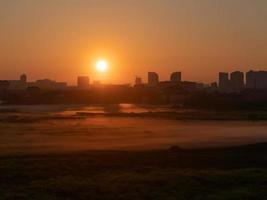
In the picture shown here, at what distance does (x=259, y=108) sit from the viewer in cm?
10775

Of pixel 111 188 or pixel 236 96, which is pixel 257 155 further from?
pixel 236 96

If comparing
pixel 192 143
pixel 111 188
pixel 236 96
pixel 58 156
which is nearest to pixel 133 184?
pixel 111 188

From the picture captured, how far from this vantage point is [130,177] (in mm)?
19547

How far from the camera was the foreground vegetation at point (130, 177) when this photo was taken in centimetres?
1712

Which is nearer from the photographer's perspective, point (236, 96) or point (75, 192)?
point (75, 192)

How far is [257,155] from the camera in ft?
95.5

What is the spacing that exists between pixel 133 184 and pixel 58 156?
9636 mm

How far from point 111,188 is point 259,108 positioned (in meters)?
92.9

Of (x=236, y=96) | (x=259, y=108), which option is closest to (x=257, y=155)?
(x=259, y=108)

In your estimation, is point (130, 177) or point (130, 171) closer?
point (130, 177)

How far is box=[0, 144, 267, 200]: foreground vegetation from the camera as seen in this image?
17.1 m

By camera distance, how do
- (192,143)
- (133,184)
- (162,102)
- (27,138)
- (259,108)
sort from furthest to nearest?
(162,102) < (259,108) < (27,138) < (192,143) < (133,184)

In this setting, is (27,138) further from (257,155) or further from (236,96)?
(236,96)

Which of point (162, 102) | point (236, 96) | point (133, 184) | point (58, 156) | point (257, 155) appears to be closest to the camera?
point (133, 184)
